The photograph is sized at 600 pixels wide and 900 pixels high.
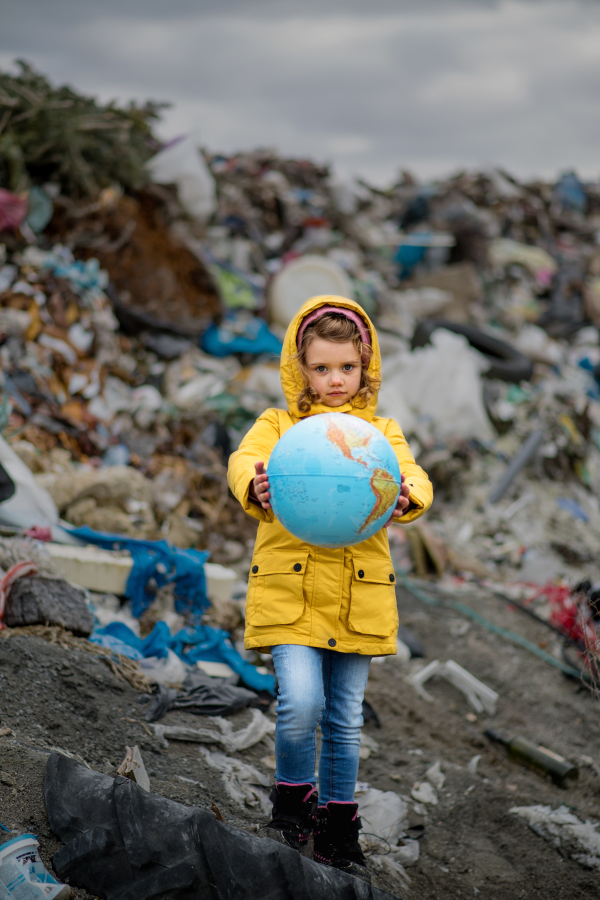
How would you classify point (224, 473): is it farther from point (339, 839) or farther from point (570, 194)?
point (570, 194)

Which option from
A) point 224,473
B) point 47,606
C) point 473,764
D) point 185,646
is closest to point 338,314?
point 47,606

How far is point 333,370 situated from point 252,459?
37 centimetres

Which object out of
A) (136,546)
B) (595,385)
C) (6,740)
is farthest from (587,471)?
(6,740)

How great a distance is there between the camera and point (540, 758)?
3445 millimetres

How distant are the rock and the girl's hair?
1.58 m

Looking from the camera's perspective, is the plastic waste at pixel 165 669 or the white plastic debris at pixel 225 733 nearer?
the white plastic debris at pixel 225 733

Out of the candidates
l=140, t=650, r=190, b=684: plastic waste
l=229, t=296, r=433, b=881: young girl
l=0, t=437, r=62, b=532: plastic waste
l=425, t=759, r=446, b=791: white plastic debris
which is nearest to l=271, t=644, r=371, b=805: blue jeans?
l=229, t=296, r=433, b=881: young girl

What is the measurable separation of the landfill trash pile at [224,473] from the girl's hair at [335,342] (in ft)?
4.02

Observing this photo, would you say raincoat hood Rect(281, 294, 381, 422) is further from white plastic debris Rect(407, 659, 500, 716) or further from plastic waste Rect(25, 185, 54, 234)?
plastic waste Rect(25, 185, 54, 234)

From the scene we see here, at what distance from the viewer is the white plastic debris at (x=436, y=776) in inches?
119

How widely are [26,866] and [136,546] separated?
94.5 inches

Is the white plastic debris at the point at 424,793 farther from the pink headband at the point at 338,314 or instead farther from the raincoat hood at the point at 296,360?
the pink headband at the point at 338,314

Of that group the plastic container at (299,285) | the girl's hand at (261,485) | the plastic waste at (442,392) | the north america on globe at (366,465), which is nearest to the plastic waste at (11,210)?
the plastic container at (299,285)

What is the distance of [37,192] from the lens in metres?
6.61
